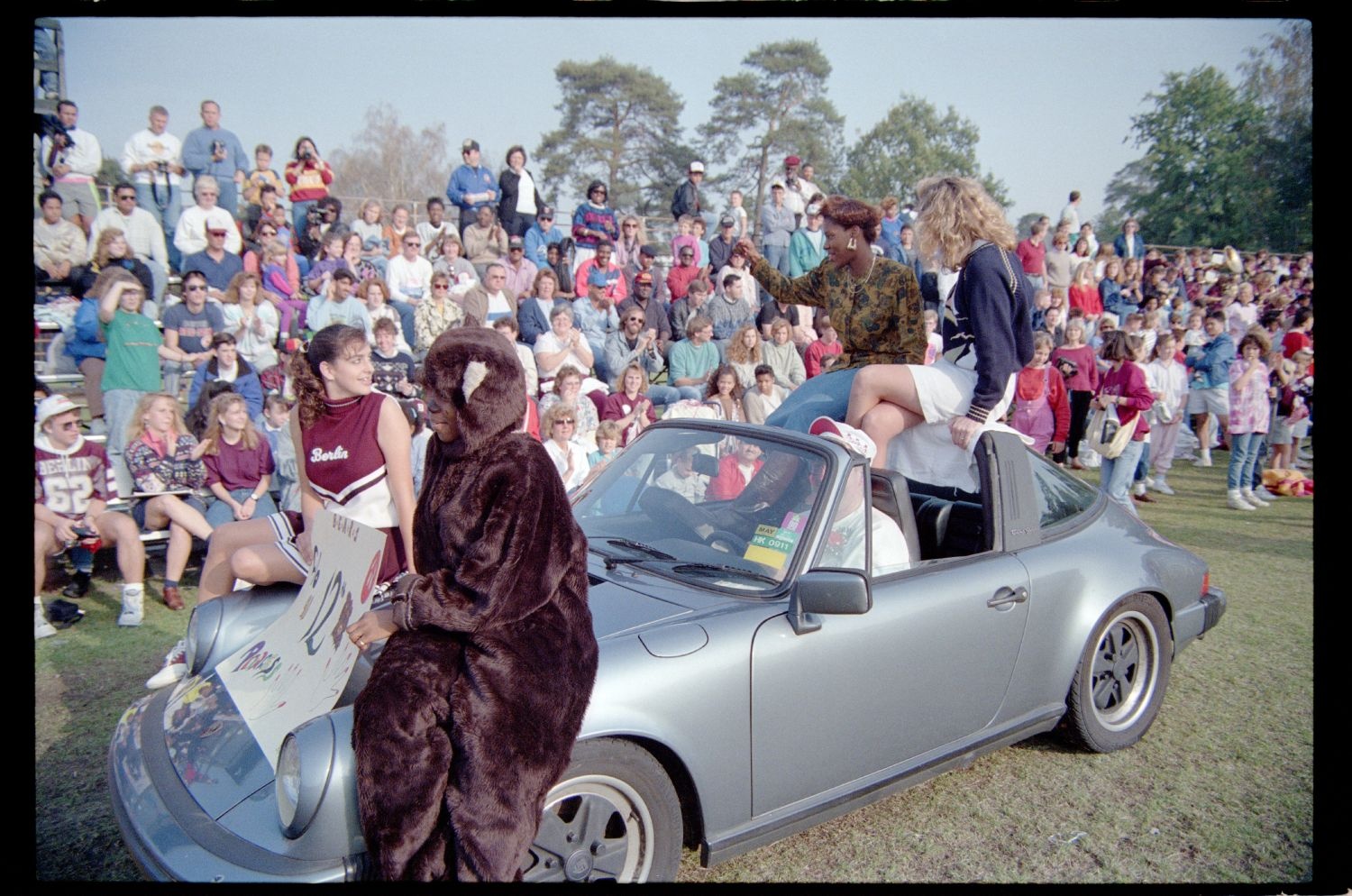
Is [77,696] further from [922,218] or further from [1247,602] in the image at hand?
[1247,602]

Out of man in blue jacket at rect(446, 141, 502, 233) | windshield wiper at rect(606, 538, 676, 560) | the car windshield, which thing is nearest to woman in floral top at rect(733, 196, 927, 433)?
the car windshield

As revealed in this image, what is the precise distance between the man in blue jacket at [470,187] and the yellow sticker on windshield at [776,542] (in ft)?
33.8

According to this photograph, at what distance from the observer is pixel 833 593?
3.03m

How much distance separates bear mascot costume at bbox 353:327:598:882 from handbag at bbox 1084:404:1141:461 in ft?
27.9

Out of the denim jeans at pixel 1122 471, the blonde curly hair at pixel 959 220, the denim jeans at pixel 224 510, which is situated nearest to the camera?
the blonde curly hair at pixel 959 220

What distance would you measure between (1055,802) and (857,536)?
1.53m

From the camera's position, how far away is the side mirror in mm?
3027

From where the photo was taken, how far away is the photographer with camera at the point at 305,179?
11789 mm

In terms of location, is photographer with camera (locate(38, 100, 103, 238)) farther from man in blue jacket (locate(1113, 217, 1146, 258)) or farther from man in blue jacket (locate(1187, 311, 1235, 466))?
man in blue jacket (locate(1113, 217, 1146, 258))

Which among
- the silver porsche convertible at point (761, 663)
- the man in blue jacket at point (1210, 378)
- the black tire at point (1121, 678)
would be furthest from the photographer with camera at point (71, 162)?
the man in blue jacket at point (1210, 378)

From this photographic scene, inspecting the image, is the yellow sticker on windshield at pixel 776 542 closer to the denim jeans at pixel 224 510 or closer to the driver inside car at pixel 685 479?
the driver inside car at pixel 685 479

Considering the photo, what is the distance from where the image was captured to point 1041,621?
393cm
